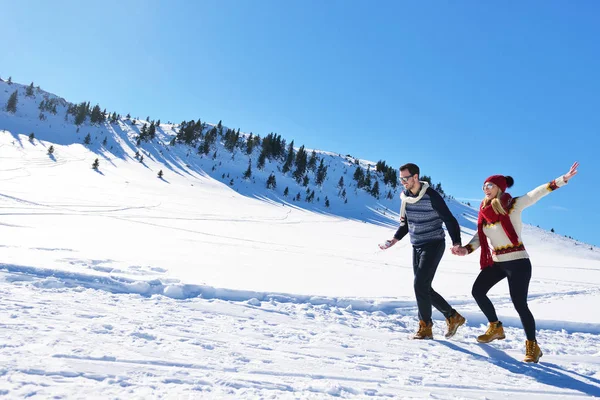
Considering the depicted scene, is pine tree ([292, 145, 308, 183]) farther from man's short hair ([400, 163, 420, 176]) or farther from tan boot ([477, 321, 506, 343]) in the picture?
tan boot ([477, 321, 506, 343])

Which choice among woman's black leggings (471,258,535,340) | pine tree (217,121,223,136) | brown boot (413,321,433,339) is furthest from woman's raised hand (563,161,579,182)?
pine tree (217,121,223,136)

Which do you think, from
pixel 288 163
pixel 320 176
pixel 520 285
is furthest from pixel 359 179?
pixel 520 285

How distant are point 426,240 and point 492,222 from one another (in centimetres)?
73

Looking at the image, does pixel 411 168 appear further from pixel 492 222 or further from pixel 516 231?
pixel 516 231

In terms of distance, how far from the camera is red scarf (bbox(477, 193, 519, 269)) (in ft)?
11.6

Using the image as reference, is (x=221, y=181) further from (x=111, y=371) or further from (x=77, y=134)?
(x=111, y=371)

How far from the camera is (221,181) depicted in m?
54.7

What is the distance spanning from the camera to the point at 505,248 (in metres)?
3.58

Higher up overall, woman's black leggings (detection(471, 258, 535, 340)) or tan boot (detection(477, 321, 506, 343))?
woman's black leggings (detection(471, 258, 535, 340))

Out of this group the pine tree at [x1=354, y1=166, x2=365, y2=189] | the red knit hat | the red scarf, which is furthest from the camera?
the pine tree at [x1=354, y1=166, x2=365, y2=189]

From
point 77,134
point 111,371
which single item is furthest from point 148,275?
point 77,134

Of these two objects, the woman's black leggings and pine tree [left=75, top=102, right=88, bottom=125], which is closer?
the woman's black leggings

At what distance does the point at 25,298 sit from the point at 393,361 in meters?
3.80

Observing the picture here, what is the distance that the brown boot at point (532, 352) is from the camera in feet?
10.8
